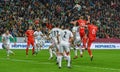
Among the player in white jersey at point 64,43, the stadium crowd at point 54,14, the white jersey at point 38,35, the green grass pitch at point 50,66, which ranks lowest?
the green grass pitch at point 50,66

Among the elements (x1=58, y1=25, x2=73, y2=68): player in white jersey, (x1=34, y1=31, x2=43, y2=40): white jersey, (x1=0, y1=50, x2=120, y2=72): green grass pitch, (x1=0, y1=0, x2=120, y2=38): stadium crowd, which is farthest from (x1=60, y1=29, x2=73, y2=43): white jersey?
(x1=0, y1=0, x2=120, y2=38): stadium crowd

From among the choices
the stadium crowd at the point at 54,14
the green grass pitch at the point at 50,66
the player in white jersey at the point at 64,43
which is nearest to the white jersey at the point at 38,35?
the green grass pitch at the point at 50,66

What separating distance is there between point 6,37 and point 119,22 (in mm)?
23872

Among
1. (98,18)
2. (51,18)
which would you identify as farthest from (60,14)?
(98,18)

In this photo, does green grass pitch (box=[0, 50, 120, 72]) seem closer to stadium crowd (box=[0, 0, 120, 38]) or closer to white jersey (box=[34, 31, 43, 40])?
white jersey (box=[34, 31, 43, 40])

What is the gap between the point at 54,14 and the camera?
5362 centimetres

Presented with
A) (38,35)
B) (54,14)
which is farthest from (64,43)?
(54,14)

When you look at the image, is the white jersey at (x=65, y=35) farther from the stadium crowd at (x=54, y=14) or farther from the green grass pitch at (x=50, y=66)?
the stadium crowd at (x=54, y=14)

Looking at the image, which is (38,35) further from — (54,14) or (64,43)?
(54,14)

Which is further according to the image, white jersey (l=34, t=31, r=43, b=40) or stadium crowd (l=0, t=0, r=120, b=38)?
stadium crowd (l=0, t=0, r=120, b=38)

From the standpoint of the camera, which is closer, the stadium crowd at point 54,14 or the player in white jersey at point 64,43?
the player in white jersey at point 64,43

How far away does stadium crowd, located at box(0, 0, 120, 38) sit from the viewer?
4962 cm

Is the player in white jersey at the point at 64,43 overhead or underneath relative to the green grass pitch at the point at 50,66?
overhead

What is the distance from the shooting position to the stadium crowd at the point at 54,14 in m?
49.6
